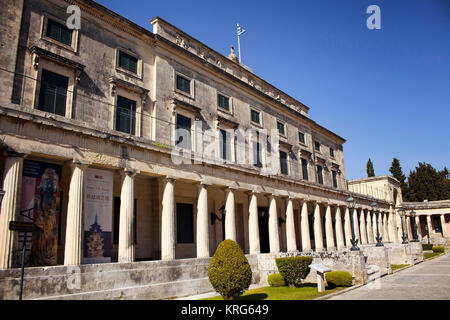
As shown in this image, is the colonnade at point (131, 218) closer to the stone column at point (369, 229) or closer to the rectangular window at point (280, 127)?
the rectangular window at point (280, 127)

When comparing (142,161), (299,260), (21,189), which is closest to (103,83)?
(142,161)

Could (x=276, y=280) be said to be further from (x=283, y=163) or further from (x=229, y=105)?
(x=283, y=163)

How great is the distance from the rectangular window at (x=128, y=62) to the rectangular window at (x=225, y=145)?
25.7ft

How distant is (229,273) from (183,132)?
11498 mm

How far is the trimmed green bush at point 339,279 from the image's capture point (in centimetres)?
1719

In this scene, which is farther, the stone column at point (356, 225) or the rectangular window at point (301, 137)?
the stone column at point (356, 225)

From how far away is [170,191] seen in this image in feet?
59.4

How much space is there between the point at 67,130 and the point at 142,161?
12.8ft

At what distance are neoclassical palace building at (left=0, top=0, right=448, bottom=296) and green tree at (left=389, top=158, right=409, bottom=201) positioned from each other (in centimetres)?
5414

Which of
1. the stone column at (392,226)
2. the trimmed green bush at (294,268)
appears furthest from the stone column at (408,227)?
the trimmed green bush at (294,268)

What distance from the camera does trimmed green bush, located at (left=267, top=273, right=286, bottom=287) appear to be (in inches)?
734

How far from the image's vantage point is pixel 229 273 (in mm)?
13352

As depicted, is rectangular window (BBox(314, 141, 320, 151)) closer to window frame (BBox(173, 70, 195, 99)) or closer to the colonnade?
the colonnade

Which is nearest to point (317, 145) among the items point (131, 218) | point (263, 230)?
point (263, 230)
